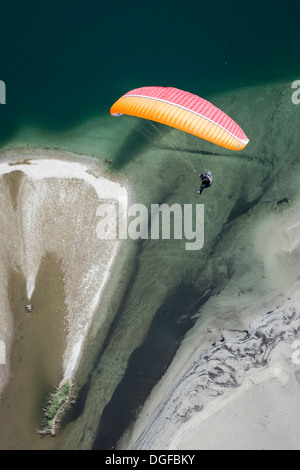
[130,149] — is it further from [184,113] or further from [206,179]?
[184,113]

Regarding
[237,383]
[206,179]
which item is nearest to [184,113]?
[206,179]

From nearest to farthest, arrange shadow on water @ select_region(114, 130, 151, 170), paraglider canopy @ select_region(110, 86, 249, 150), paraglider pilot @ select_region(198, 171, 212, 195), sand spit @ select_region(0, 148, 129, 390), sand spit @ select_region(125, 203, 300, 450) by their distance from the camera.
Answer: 1. paraglider canopy @ select_region(110, 86, 249, 150)
2. sand spit @ select_region(125, 203, 300, 450)
3. paraglider pilot @ select_region(198, 171, 212, 195)
4. sand spit @ select_region(0, 148, 129, 390)
5. shadow on water @ select_region(114, 130, 151, 170)

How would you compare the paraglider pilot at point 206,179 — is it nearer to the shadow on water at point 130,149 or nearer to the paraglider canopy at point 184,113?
the paraglider canopy at point 184,113

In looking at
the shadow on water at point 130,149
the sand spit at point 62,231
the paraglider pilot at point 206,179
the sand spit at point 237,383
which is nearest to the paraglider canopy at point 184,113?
the paraglider pilot at point 206,179

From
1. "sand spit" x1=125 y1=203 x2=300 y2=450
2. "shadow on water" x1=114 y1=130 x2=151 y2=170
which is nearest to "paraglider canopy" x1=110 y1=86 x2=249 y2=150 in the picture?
A: "shadow on water" x1=114 y1=130 x2=151 y2=170

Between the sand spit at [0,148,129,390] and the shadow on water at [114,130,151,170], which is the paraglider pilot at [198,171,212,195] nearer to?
the shadow on water at [114,130,151,170]

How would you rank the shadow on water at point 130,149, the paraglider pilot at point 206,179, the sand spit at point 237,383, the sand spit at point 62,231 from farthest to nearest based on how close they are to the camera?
the shadow on water at point 130,149 < the sand spit at point 62,231 < the paraglider pilot at point 206,179 < the sand spit at point 237,383
